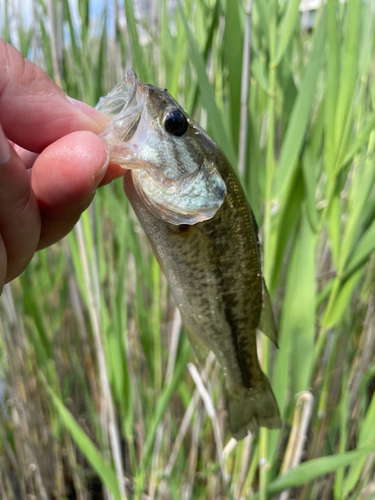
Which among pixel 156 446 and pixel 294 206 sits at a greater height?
pixel 294 206

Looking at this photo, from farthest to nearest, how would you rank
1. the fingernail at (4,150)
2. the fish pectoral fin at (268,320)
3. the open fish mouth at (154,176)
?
the fish pectoral fin at (268,320) → the open fish mouth at (154,176) → the fingernail at (4,150)

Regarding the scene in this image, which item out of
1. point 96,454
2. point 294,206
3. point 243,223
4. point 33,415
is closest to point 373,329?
point 294,206

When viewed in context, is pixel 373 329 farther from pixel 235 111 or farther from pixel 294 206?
pixel 235 111

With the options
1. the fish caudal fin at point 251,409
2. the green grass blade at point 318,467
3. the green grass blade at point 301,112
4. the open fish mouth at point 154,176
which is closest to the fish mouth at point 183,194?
the open fish mouth at point 154,176

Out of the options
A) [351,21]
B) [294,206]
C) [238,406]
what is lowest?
[238,406]

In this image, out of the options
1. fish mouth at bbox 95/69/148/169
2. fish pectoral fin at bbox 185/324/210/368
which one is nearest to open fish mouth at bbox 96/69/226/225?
fish mouth at bbox 95/69/148/169

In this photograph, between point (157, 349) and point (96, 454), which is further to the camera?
point (157, 349)

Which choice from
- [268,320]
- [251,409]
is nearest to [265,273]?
[268,320]

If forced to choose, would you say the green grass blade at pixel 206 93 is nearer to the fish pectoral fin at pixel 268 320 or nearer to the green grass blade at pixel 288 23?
the green grass blade at pixel 288 23
